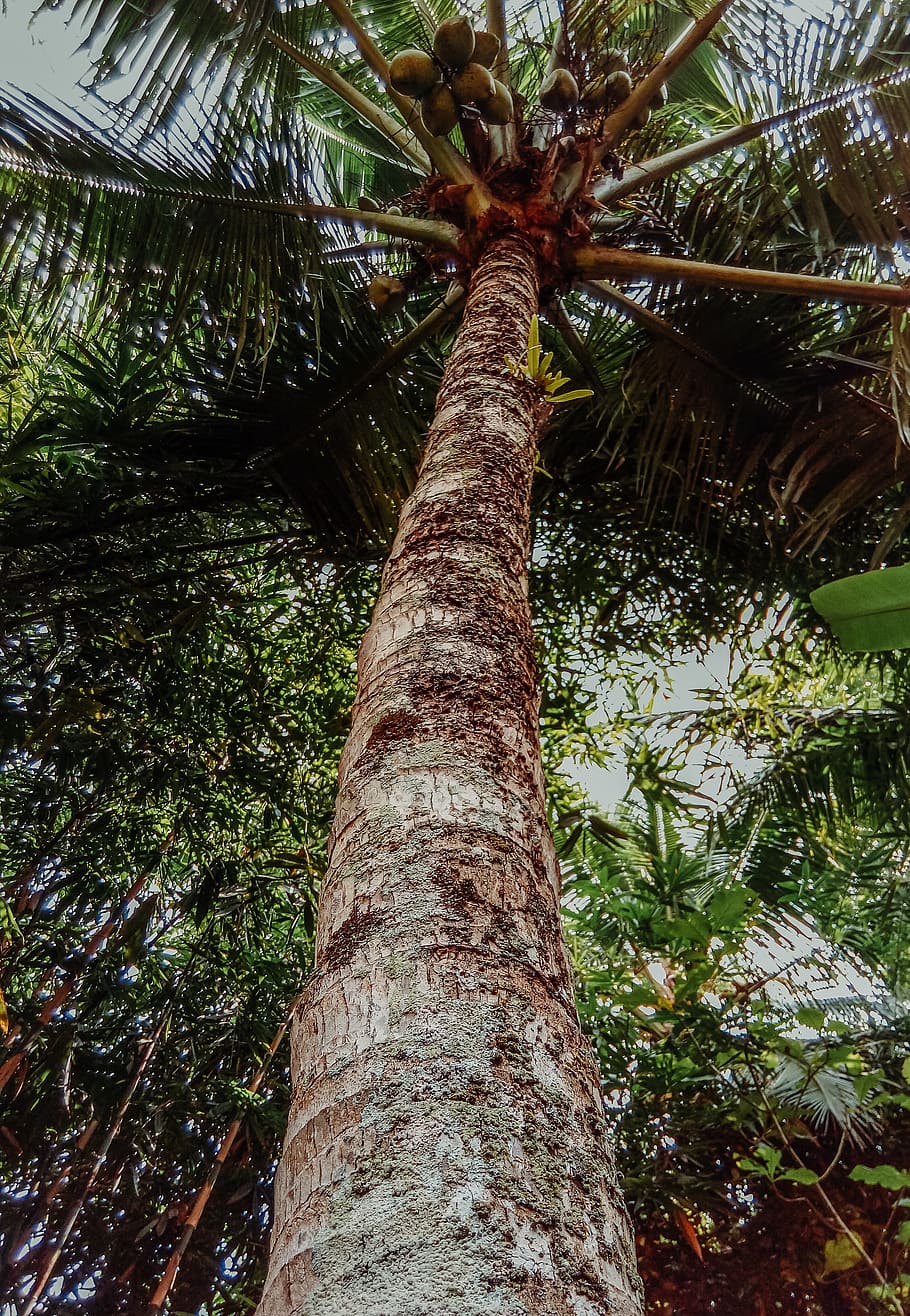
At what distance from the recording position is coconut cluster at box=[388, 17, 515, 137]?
7.35ft

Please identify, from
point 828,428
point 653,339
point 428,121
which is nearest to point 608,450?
point 653,339

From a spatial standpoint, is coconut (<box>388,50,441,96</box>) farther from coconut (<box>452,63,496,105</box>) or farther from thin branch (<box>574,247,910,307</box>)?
thin branch (<box>574,247,910,307</box>)

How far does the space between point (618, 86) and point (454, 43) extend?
2.39ft

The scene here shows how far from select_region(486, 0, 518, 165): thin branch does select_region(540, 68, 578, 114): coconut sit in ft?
0.38

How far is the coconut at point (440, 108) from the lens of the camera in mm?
2289

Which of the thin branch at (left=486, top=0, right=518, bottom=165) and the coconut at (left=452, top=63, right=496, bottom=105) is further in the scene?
the thin branch at (left=486, top=0, right=518, bottom=165)

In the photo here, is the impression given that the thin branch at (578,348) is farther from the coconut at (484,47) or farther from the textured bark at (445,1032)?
the textured bark at (445,1032)

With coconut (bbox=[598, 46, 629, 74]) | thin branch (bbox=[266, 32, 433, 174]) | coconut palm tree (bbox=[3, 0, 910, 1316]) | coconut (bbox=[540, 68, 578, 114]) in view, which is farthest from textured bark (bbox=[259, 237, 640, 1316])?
coconut (bbox=[598, 46, 629, 74])

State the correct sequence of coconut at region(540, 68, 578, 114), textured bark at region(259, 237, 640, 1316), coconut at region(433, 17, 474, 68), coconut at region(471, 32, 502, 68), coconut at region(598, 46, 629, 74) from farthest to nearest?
coconut at region(598, 46, 629, 74), coconut at region(540, 68, 578, 114), coconut at region(471, 32, 502, 68), coconut at region(433, 17, 474, 68), textured bark at region(259, 237, 640, 1316)

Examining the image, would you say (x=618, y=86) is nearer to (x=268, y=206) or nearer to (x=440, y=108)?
(x=440, y=108)

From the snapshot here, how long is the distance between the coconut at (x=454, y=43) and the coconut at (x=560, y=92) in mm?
350

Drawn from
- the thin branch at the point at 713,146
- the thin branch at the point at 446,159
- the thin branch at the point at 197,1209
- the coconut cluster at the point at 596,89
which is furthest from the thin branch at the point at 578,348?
the thin branch at the point at 197,1209

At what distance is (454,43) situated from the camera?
2236 mm

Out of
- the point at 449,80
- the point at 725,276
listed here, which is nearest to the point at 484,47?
the point at 449,80
